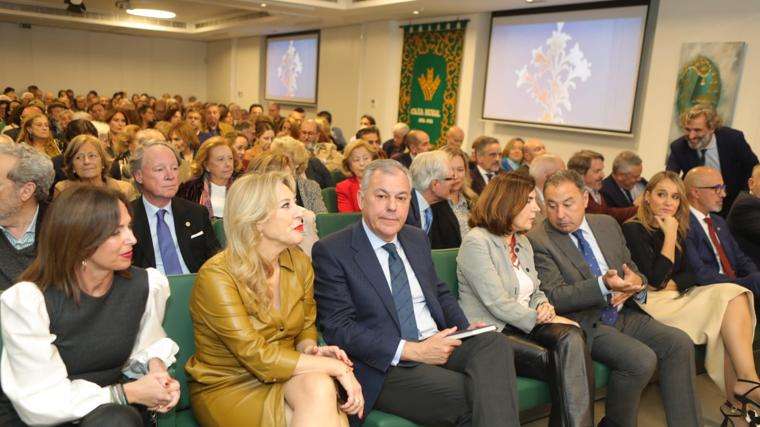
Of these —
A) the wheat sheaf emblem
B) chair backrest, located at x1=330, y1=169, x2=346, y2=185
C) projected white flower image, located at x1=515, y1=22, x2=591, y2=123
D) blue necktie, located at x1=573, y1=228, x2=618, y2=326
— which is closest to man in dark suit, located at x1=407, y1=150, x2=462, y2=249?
blue necktie, located at x1=573, y1=228, x2=618, y2=326

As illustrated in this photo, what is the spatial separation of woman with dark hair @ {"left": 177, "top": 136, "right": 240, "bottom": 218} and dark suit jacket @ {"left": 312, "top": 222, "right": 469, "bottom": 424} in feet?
5.85

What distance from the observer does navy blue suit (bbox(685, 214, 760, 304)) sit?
134 inches

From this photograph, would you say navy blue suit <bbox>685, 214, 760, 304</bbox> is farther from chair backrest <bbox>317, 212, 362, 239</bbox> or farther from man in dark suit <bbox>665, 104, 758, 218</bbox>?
chair backrest <bbox>317, 212, 362, 239</bbox>

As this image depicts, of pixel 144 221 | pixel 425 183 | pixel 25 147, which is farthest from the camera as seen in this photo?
pixel 425 183

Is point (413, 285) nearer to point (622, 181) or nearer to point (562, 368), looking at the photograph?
point (562, 368)

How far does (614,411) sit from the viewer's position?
2691mm

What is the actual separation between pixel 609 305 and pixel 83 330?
2359mm

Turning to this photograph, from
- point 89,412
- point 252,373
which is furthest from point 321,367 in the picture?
point 89,412

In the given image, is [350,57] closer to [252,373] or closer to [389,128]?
[389,128]

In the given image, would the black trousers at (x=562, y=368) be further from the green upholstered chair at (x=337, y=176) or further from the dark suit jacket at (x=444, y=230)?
the green upholstered chair at (x=337, y=176)

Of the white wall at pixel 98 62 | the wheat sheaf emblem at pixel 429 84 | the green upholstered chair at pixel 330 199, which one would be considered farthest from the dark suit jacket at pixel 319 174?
the white wall at pixel 98 62

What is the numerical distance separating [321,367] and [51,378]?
0.79 metres

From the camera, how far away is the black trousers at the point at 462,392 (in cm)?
212

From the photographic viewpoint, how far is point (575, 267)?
295 cm
